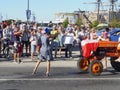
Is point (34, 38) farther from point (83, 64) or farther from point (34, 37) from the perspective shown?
point (83, 64)

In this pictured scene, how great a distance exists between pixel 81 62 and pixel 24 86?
4.11 metres

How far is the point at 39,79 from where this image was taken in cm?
1405

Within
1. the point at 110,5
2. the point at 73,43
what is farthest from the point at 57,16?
the point at 73,43

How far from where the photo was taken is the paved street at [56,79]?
1260 cm

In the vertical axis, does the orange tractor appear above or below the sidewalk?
above

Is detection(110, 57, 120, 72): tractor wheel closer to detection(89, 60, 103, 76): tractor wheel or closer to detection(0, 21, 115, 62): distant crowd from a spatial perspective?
detection(89, 60, 103, 76): tractor wheel

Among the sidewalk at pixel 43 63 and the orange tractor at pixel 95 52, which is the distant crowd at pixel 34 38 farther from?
the orange tractor at pixel 95 52

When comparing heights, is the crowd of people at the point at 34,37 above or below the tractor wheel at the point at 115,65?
above

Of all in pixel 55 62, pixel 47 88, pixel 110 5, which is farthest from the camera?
pixel 110 5

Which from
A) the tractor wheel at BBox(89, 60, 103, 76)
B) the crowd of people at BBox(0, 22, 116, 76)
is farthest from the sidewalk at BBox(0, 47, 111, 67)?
the tractor wheel at BBox(89, 60, 103, 76)

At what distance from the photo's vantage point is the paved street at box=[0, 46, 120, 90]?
41.3 feet

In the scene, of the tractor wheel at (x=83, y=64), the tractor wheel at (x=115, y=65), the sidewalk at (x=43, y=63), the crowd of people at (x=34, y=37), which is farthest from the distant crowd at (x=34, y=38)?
the tractor wheel at (x=83, y=64)

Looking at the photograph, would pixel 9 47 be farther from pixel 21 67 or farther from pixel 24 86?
pixel 24 86

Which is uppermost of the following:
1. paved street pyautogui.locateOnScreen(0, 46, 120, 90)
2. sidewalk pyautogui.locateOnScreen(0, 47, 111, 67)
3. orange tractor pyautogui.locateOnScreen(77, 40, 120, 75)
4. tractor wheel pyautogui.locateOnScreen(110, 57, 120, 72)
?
orange tractor pyautogui.locateOnScreen(77, 40, 120, 75)
